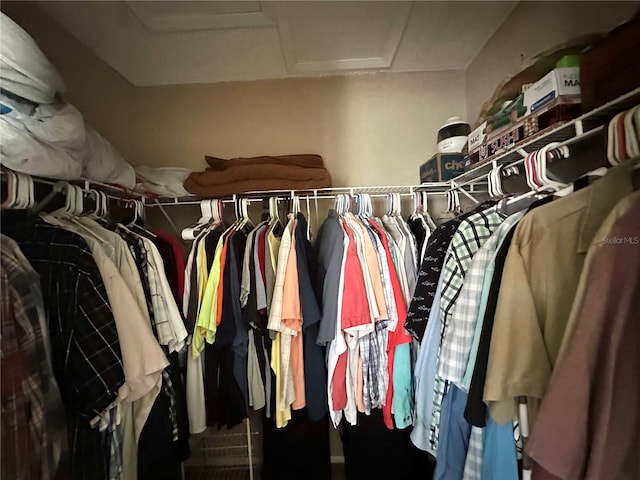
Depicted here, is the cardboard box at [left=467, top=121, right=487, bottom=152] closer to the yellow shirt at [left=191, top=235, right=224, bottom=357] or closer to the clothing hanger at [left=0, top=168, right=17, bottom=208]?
the yellow shirt at [left=191, top=235, right=224, bottom=357]

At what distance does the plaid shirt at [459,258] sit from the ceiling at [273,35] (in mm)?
896

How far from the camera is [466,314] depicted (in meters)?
0.76

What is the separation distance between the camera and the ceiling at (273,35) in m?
1.18

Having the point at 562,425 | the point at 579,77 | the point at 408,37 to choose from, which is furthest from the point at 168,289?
the point at 408,37

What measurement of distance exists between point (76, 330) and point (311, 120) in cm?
139

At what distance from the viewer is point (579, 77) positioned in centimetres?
75

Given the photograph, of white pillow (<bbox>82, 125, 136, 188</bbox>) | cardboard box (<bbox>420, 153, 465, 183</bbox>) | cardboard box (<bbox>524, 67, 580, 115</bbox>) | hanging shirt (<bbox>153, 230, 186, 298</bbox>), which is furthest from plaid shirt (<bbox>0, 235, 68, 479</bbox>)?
cardboard box (<bbox>420, 153, 465, 183</bbox>)

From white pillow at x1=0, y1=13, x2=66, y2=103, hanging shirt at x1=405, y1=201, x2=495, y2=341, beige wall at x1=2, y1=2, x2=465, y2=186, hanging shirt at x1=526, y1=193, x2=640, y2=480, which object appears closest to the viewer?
hanging shirt at x1=526, y1=193, x2=640, y2=480

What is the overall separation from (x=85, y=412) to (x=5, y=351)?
262 mm

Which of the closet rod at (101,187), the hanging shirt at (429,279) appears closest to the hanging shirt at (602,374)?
the hanging shirt at (429,279)

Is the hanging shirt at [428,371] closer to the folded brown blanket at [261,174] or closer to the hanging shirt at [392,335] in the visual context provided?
the hanging shirt at [392,335]

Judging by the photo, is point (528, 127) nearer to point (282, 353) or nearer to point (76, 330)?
point (282, 353)

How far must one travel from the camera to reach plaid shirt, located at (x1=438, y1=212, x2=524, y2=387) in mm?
756

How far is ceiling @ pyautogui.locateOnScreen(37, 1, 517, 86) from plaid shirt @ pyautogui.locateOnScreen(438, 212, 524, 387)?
3.24ft
